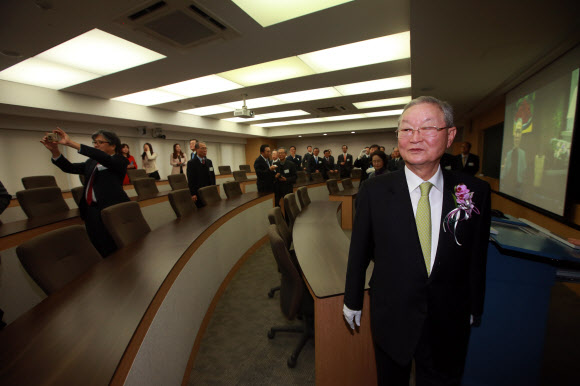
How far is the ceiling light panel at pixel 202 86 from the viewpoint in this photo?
196 inches

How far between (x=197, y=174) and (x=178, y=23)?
2.11 m

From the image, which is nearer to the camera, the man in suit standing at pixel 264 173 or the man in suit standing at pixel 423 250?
the man in suit standing at pixel 423 250

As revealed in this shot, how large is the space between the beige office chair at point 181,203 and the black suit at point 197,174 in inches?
31.4

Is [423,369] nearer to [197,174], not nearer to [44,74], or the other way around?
[197,174]

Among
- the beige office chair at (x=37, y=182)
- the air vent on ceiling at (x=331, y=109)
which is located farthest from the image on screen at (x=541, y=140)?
the beige office chair at (x=37, y=182)

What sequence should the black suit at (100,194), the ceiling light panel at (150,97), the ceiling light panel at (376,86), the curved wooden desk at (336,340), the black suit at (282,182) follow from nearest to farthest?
1. the curved wooden desk at (336,340)
2. the black suit at (100,194)
3. the black suit at (282,182)
4. the ceiling light panel at (376,86)
5. the ceiling light panel at (150,97)

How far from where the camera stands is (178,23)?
266 centimetres

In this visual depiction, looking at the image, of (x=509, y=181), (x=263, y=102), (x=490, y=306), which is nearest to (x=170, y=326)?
(x=490, y=306)

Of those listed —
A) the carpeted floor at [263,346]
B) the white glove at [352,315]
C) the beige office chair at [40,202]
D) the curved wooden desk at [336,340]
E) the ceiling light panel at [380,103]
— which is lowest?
the carpeted floor at [263,346]

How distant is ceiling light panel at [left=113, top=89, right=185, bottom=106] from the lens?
5762mm

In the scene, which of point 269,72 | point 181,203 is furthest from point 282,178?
point 181,203

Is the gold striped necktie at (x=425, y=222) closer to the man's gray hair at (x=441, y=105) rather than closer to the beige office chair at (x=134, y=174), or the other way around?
the man's gray hair at (x=441, y=105)

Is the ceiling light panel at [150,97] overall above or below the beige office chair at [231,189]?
above

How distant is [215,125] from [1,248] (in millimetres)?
7800
